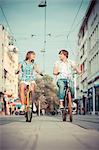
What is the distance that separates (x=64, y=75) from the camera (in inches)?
358

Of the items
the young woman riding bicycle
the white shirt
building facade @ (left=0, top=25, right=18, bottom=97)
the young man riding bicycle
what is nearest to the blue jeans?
the young man riding bicycle

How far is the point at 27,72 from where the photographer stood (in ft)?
29.6

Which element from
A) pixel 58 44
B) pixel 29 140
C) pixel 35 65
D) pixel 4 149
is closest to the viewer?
pixel 4 149

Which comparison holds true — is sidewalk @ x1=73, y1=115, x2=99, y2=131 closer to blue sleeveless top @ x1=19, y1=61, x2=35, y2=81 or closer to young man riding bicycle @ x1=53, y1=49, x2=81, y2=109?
young man riding bicycle @ x1=53, y1=49, x2=81, y2=109

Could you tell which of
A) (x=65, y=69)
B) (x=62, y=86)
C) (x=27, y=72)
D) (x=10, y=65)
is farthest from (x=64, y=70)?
(x=10, y=65)

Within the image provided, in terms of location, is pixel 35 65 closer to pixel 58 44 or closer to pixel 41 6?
pixel 58 44

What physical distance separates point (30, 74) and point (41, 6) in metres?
2.64

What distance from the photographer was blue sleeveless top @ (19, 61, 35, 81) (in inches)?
349

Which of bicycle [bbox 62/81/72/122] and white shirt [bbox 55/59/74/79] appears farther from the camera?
bicycle [bbox 62/81/72/122]

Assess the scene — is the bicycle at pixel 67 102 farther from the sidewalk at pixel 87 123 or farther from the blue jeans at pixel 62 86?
the sidewalk at pixel 87 123

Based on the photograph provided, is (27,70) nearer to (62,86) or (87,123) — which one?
(62,86)

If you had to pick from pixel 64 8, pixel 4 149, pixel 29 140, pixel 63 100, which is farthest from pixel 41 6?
pixel 63 100

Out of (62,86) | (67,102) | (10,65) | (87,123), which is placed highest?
(10,65)

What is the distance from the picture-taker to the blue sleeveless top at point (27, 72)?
8.88 metres
